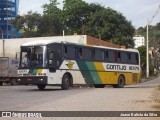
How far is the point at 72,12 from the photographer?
246ft

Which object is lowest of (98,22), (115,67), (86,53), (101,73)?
(101,73)

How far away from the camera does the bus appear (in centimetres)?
2421

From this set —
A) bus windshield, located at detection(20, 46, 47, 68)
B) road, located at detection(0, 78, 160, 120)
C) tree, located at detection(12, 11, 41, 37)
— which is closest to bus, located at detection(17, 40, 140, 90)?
bus windshield, located at detection(20, 46, 47, 68)

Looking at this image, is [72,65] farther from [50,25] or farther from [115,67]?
[50,25]

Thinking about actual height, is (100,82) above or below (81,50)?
below

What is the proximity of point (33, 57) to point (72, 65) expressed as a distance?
2.86m

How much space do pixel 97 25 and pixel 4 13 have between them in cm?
3818

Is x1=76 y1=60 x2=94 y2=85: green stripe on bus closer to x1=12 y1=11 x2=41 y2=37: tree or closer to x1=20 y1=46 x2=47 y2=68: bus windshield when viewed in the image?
x1=20 y1=46 x2=47 y2=68: bus windshield

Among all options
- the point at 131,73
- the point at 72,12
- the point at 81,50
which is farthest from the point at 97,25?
the point at 81,50

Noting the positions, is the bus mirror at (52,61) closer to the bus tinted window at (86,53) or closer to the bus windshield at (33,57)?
the bus windshield at (33,57)

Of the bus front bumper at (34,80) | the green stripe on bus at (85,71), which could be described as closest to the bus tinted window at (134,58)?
the green stripe on bus at (85,71)

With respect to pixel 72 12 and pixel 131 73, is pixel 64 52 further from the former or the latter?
pixel 72 12

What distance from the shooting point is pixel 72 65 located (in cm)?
2614

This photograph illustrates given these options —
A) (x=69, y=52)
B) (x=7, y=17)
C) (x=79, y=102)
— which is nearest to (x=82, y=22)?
(x=7, y=17)
